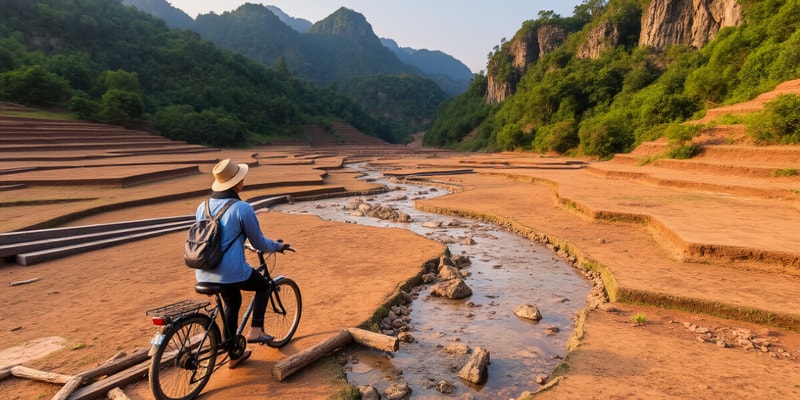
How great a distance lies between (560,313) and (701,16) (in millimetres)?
61944

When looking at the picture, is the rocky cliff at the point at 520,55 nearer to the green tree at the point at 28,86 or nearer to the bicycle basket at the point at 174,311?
the green tree at the point at 28,86

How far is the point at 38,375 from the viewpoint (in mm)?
3898

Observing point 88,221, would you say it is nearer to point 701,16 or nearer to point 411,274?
point 411,274

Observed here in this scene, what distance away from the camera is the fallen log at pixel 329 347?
4059 mm

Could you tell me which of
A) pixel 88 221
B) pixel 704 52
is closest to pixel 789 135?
pixel 88 221

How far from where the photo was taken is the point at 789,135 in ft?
51.2

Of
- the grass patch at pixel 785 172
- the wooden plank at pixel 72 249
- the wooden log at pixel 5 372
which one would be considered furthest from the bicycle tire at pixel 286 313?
the grass patch at pixel 785 172

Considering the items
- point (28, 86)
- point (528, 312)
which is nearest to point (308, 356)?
point (528, 312)

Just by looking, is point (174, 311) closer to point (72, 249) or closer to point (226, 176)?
point (226, 176)

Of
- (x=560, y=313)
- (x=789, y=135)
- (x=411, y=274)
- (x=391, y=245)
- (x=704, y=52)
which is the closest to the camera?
(x=560, y=313)

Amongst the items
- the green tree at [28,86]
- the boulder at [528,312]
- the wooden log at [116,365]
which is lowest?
the boulder at [528,312]

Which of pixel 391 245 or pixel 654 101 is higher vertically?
pixel 654 101

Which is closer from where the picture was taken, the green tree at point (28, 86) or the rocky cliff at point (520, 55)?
the green tree at point (28, 86)

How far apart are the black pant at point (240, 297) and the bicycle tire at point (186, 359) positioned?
0.18 m
